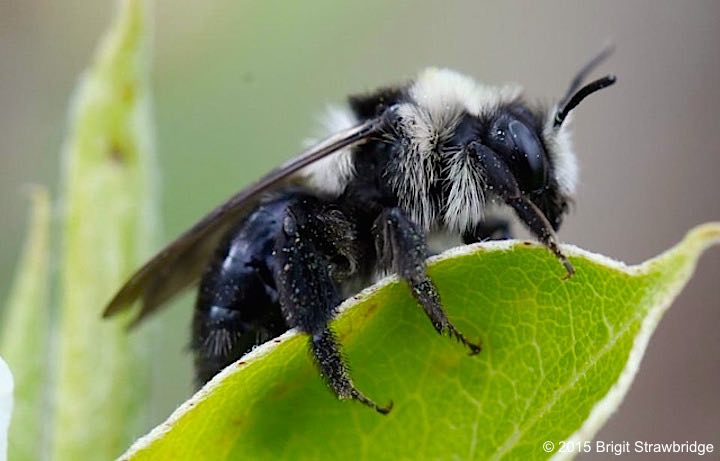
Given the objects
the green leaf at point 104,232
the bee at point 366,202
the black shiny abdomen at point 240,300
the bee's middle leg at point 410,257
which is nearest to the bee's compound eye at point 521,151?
the bee at point 366,202

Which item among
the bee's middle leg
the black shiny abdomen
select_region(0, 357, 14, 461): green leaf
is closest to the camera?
select_region(0, 357, 14, 461): green leaf

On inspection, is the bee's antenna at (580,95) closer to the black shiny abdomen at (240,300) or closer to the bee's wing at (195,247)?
the bee's wing at (195,247)

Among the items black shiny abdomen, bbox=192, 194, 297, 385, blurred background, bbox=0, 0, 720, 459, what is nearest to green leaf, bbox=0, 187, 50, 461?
black shiny abdomen, bbox=192, 194, 297, 385

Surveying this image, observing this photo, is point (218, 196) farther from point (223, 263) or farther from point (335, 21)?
point (223, 263)

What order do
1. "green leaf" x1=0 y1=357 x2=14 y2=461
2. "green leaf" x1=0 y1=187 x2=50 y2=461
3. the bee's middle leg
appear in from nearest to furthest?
"green leaf" x1=0 y1=357 x2=14 y2=461, the bee's middle leg, "green leaf" x1=0 y1=187 x2=50 y2=461

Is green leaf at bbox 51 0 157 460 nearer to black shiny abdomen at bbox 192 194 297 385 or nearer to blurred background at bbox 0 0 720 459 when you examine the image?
black shiny abdomen at bbox 192 194 297 385

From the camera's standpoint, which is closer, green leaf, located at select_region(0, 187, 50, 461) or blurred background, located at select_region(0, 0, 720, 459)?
green leaf, located at select_region(0, 187, 50, 461)
